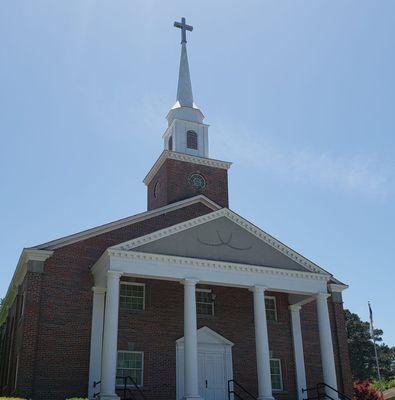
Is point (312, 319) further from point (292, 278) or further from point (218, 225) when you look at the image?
point (218, 225)

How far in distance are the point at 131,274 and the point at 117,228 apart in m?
4.18

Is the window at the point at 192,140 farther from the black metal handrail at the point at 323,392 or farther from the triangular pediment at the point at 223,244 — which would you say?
the black metal handrail at the point at 323,392

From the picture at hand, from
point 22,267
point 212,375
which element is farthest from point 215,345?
point 22,267

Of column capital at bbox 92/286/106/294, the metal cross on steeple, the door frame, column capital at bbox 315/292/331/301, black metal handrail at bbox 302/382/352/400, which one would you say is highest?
the metal cross on steeple

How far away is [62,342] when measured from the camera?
20.5 metres

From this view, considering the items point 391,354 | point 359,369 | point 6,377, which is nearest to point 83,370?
point 6,377

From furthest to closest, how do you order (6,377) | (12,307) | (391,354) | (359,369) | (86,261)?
(391,354)
(359,369)
(12,307)
(6,377)
(86,261)

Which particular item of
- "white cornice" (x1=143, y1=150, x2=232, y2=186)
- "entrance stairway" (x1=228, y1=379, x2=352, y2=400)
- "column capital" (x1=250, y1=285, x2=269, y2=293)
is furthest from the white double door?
"white cornice" (x1=143, y1=150, x2=232, y2=186)

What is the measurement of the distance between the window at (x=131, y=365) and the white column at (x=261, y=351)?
4.70m

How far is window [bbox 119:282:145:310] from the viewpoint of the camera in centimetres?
2248

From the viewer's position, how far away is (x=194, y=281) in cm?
2055

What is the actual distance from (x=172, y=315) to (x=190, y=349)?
3830 millimetres

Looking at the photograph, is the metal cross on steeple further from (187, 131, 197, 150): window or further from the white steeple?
(187, 131, 197, 150): window

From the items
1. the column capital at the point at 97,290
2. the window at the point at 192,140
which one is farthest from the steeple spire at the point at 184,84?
the column capital at the point at 97,290
